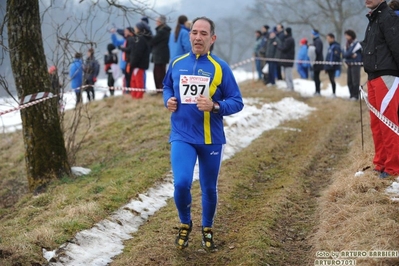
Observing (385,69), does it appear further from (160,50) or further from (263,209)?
(160,50)

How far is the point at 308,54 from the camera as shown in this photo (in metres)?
24.0

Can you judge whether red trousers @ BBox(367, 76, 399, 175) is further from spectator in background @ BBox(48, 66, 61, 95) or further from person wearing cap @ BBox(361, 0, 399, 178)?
spectator in background @ BBox(48, 66, 61, 95)

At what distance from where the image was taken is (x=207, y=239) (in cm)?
620

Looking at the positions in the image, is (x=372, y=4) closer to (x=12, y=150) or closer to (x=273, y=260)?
(x=273, y=260)

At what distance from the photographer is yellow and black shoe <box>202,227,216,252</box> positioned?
20.3 ft

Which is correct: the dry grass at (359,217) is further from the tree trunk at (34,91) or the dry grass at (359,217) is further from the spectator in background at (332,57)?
the spectator in background at (332,57)

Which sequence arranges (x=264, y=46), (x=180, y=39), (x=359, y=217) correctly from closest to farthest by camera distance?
1. (x=359, y=217)
2. (x=180, y=39)
3. (x=264, y=46)

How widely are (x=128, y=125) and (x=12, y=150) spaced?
4.38 meters

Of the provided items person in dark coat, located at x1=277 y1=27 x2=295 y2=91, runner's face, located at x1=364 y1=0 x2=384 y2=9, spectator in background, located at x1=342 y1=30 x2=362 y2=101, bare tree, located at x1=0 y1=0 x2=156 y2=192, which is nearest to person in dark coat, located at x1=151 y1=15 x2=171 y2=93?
bare tree, located at x1=0 y1=0 x2=156 y2=192

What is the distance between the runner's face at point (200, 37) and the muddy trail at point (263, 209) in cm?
220

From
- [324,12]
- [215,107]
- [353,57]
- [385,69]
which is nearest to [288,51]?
[353,57]

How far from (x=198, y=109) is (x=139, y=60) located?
35.9 feet

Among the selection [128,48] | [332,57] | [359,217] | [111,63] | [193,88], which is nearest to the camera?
[193,88]

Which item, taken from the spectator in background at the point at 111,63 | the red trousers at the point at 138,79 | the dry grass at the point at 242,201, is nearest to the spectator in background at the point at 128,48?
the red trousers at the point at 138,79
